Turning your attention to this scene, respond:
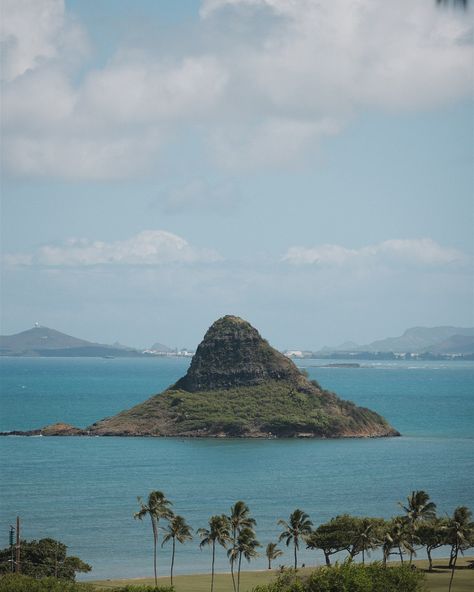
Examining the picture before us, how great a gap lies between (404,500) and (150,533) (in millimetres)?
30939

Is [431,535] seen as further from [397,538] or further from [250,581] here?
[250,581]

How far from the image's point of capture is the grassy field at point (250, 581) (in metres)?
75.4

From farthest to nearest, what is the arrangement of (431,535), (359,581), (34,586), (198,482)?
(198,482) → (431,535) → (34,586) → (359,581)

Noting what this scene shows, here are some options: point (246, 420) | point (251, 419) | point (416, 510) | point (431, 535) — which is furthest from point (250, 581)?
point (251, 419)

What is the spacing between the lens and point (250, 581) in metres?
79.5

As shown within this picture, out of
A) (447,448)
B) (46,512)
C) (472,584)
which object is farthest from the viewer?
(447,448)

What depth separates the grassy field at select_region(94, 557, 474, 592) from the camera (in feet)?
247

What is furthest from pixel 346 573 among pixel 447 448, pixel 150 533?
pixel 447 448

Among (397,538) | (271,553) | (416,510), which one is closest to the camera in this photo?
(397,538)

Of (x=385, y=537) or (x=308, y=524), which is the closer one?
(x=385, y=537)

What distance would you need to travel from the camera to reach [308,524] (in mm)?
87812

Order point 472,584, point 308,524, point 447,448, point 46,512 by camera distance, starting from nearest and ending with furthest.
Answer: point 472,584 → point 308,524 → point 46,512 → point 447,448

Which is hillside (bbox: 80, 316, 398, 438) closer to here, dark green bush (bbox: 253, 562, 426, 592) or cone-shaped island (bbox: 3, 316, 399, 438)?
cone-shaped island (bbox: 3, 316, 399, 438)

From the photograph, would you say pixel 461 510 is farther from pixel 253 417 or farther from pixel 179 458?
pixel 253 417
